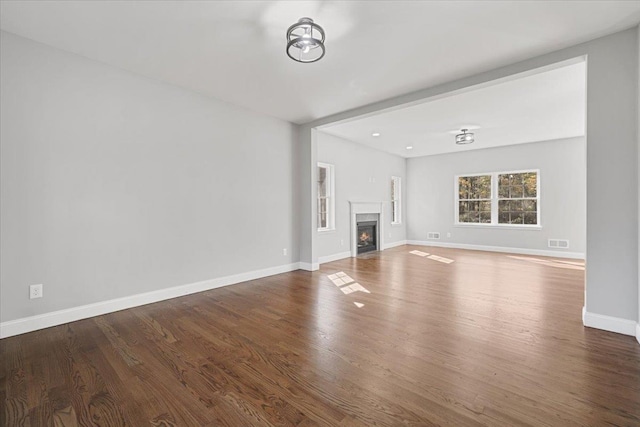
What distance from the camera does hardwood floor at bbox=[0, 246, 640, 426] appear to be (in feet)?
5.39

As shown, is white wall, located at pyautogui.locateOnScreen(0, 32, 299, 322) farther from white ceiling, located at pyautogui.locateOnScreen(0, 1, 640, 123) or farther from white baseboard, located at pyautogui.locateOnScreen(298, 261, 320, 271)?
white baseboard, located at pyautogui.locateOnScreen(298, 261, 320, 271)

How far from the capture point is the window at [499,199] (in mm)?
7332

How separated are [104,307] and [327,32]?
3.69m

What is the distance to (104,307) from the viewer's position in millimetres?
3230

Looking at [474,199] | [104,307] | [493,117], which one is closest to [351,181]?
[493,117]

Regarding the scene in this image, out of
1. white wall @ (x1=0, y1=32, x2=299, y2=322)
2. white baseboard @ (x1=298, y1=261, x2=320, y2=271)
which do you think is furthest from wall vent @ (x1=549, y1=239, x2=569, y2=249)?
white wall @ (x1=0, y1=32, x2=299, y2=322)

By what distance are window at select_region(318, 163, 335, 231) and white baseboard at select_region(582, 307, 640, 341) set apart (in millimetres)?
4482

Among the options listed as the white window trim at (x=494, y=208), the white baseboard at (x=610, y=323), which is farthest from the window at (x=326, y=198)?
the white baseboard at (x=610, y=323)

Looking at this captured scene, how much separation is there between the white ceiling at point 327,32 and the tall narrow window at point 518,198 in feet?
17.1

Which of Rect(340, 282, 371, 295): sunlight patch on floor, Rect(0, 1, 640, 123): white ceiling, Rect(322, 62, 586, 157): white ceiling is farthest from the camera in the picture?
Rect(340, 282, 371, 295): sunlight patch on floor

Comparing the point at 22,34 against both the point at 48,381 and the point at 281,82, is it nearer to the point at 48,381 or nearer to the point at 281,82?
the point at 281,82

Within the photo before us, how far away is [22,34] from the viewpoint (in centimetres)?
273

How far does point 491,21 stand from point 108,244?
174 inches

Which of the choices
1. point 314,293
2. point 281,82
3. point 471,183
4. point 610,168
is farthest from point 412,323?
point 471,183
